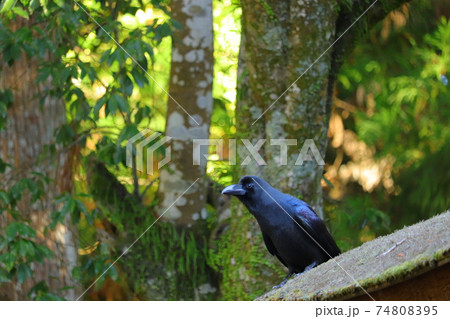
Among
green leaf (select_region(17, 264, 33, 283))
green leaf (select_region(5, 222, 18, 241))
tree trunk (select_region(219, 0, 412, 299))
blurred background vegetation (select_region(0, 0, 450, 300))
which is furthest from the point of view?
blurred background vegetation (select_region(0, 0, 450, 300))

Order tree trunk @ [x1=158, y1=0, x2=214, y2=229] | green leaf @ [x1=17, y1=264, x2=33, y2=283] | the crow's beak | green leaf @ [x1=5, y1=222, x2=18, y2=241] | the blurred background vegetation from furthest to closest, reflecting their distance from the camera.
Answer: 1. tree trunk @ [x1=158, y1=0, x2=214, y2=229]
2. the blurred background vegetation
3. green leaf @ [x1=17, y1=264, x2=33, y2=283]
4. green leaf @ [x1=5, y1=222, x2=18, y2=241]
5. the crow's beak

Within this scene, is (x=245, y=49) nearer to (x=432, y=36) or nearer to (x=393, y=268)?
(x=432, y=36)

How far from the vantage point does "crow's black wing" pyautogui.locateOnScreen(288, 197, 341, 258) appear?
2812mm

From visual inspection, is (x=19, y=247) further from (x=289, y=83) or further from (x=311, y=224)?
(x=289, y=83)

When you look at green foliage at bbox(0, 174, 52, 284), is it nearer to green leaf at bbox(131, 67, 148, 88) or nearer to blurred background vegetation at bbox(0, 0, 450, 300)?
blurred background vegetation at bbox(0, 0, 450, 300)

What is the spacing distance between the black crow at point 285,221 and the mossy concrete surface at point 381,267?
0.98 meters

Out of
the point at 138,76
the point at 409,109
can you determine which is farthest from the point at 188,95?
the point at 409,109

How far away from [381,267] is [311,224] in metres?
1.43

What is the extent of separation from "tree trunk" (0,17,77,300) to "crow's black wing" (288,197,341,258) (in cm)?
162

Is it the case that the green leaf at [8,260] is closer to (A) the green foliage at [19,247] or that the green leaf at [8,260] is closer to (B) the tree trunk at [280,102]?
(A) the green foliage at [19,247]

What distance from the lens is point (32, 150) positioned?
13.1 ft

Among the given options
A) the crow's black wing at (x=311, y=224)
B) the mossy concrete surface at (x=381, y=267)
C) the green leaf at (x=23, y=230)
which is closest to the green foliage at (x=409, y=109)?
the crow's black wing at (x=311, y=224)

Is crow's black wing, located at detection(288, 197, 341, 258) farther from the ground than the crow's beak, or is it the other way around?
the crow's beak

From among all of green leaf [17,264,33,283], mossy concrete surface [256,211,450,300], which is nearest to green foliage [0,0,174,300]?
green leaf [17,264,33,283]
